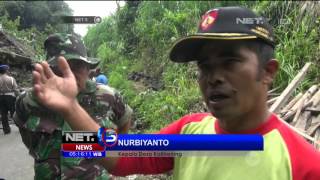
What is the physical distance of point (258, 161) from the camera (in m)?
1.10

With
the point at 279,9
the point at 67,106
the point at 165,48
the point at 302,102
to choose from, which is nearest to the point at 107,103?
the point at 67,106

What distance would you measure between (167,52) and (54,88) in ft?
18.1

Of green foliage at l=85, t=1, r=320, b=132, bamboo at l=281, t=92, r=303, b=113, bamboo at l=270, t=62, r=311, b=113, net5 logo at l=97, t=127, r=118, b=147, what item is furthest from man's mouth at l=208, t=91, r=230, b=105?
green foliage at l=85, t=1, r=320, b=132

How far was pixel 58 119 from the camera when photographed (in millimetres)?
2135

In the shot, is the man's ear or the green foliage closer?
the man's ear

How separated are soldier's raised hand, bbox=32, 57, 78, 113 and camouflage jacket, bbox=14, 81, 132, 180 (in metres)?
0.98

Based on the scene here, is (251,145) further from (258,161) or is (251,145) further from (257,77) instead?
(257,77)

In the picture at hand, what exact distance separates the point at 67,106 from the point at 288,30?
→ 5.38m

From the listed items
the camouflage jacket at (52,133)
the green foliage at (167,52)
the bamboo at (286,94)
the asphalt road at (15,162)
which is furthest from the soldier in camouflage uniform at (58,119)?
the bamboo at (286,94)

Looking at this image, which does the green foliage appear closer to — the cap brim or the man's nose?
the cap brim

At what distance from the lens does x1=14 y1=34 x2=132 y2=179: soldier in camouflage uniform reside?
→ 2.12 meters

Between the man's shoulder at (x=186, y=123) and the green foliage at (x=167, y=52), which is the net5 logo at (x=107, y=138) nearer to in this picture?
the man's shoulder at (x=186, y=123)

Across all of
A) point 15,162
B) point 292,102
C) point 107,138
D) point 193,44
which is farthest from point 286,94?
point 107,138

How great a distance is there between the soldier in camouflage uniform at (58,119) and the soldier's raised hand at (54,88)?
937 mm
